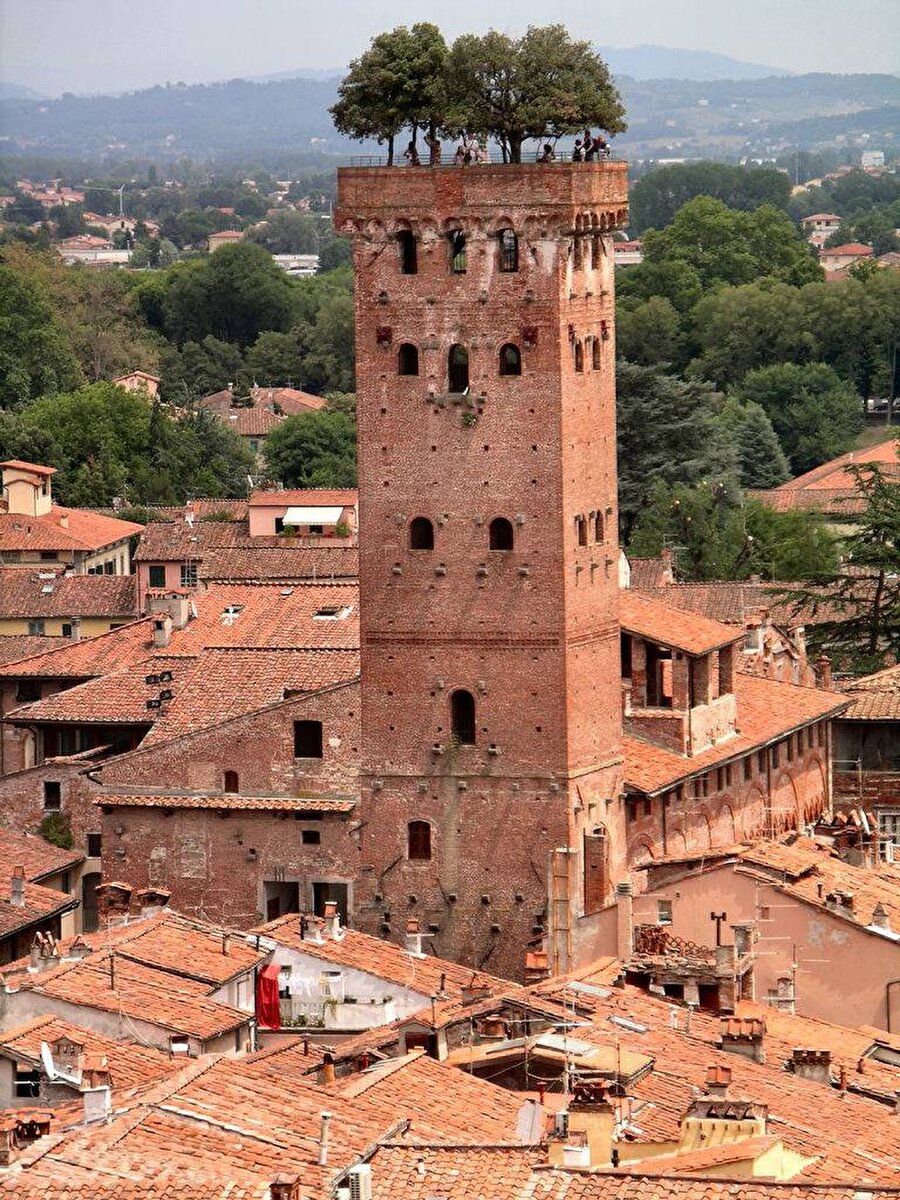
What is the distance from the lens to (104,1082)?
35.9 m

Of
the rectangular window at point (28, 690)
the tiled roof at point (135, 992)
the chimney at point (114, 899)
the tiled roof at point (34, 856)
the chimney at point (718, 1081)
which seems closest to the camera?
the chimney at point (718, 1081)

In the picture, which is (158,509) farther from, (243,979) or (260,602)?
(243,979)

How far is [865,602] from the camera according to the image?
76688mm

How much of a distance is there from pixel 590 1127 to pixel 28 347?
348ft

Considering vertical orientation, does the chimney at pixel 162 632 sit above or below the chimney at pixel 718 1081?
below

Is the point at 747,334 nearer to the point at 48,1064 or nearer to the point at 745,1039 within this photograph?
the point at 745,1039

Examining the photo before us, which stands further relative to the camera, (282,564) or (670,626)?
(282,564)

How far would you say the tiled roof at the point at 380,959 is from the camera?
47.5 m

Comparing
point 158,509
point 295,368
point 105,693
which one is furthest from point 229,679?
point 295,368

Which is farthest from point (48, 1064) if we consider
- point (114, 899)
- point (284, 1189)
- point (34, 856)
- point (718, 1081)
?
point (34, 856)

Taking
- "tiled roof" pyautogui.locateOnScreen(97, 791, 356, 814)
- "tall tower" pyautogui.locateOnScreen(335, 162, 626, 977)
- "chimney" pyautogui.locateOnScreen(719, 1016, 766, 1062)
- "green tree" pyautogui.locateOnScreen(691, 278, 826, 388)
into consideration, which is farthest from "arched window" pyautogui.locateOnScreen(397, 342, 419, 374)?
"green tree" pyautogui.locateOnScreen(691, 278, 826, 388)

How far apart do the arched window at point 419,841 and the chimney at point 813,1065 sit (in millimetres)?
13718

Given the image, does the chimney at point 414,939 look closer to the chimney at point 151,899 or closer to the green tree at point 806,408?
the chimney at point 151,899

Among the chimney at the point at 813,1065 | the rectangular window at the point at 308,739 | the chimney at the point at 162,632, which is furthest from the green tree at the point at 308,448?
the chimney at the point at 813,1065
